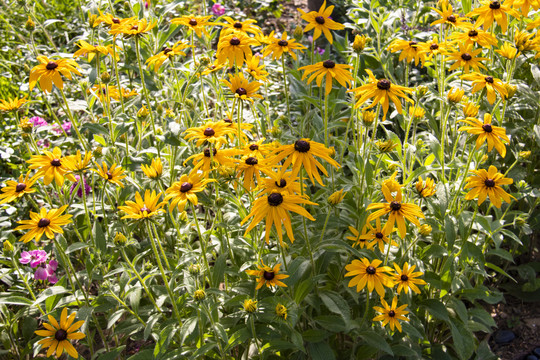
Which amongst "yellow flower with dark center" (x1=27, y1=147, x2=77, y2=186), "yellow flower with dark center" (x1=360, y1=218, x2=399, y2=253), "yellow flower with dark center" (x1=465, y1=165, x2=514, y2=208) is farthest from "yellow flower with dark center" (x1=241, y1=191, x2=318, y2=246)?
"yellow flower with dark center" (x1=27, y1=147, x2=77, y2=186)

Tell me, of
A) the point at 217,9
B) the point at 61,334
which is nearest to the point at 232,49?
the point at 61,334

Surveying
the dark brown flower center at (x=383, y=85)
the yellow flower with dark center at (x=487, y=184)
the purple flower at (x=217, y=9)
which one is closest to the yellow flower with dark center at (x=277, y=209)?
the dark brown flower center at (x=383, y=85)

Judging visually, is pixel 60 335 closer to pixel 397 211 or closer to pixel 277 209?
pixel 277 209

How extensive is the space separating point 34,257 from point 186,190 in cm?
122

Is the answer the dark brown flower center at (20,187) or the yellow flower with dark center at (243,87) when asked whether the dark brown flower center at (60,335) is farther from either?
the yellow flower with dark center at (243,87)

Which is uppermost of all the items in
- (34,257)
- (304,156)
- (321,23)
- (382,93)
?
(321,23)

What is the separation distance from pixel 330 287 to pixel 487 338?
1.06 meters

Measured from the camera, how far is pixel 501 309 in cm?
265

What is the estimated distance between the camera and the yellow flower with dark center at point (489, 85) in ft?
5.94

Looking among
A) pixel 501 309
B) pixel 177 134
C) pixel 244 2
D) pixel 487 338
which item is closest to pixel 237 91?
pixel 177 134

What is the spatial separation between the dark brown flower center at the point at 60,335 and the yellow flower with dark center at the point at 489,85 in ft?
6.12

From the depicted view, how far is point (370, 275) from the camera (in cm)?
162

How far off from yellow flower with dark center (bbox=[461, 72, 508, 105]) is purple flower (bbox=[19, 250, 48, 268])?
2.17 metres

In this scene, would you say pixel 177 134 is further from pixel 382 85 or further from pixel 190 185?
pixel 382 85
